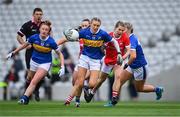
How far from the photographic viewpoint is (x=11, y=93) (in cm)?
2472

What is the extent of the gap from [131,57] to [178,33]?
14208 mm

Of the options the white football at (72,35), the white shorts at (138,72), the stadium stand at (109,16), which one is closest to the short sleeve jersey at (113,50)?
the white shorts at (138,72)

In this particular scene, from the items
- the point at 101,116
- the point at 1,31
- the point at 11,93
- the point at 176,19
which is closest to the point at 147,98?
the point at 11,93

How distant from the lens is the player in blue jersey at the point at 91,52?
14712mm

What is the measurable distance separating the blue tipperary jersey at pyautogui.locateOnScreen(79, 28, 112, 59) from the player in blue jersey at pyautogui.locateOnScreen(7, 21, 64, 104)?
1.93 feet

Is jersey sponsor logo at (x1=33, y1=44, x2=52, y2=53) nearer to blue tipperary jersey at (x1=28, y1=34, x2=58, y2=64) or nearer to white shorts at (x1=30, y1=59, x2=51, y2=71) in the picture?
blue tipperary jersey at (x1=28, y1=34, x2=58, y2=64)

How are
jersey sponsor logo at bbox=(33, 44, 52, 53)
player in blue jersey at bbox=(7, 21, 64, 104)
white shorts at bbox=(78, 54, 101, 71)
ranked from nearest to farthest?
white shorts at bbox=(78, 54, 101, 71) → player in blue jersey at bbox=(7, 21, 64, 104) → jersey sponsor logo at bbox=(33, 44, 52, 53)

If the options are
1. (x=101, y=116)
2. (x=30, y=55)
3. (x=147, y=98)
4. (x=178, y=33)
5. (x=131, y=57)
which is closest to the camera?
(x=101, y=116)

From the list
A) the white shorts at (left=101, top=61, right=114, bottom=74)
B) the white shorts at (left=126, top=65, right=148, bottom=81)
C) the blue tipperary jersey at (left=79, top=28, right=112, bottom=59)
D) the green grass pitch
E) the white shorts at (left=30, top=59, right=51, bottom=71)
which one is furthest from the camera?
the white shorts at (left=126, top=65, right=148, bottom=81)

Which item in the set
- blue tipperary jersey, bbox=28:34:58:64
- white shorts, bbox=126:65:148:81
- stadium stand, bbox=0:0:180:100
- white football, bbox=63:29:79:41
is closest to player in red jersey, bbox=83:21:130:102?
white shorts, bbox=126:65:148:81

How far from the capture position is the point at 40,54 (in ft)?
51.5

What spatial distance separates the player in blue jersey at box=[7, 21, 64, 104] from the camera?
15.1 metres

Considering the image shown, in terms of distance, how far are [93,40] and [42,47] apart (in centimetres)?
131

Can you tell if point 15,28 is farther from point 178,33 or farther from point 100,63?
point 100,63
